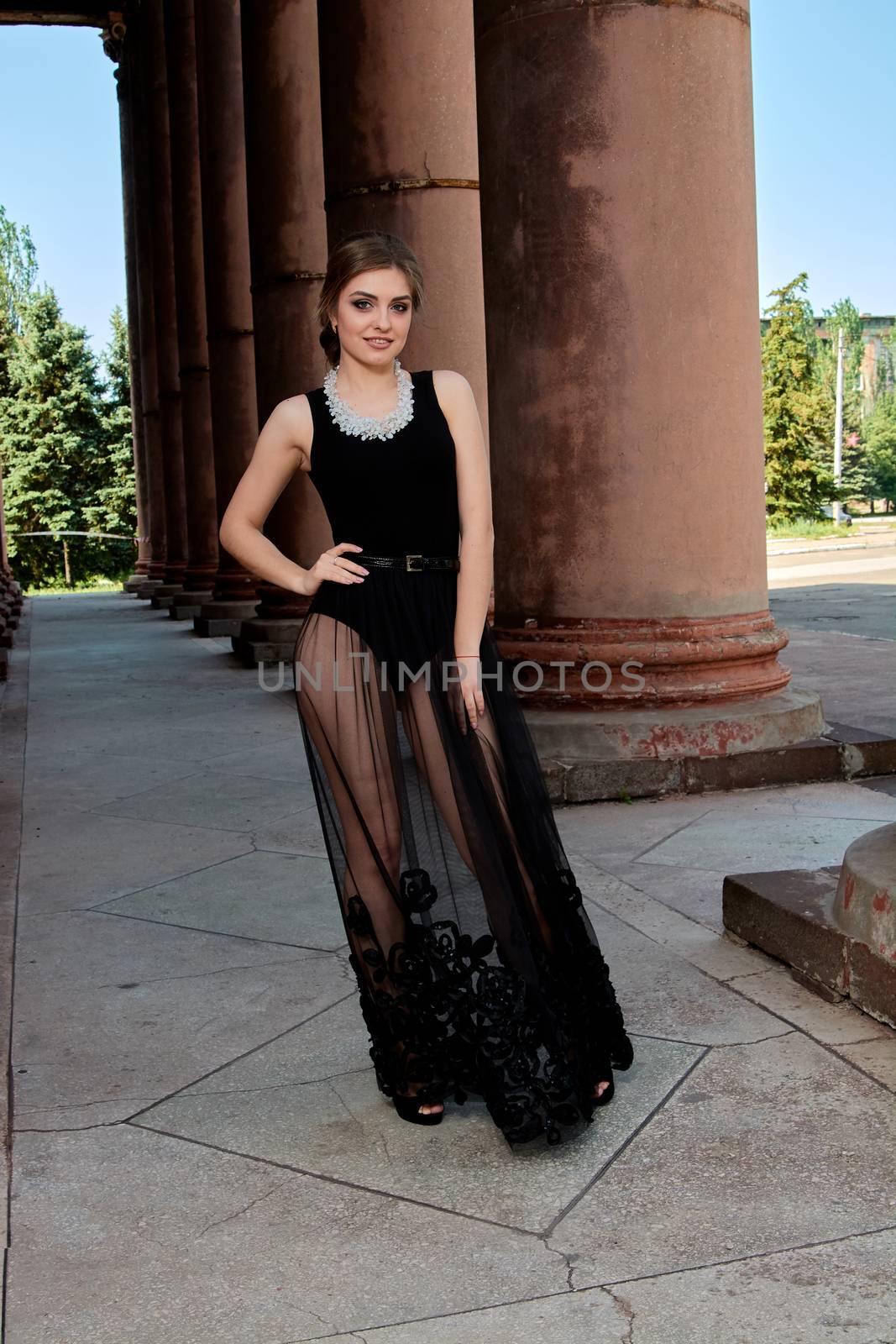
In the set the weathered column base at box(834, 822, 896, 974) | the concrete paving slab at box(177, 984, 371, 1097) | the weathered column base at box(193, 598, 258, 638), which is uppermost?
the weathered column base at box(193, 598, 258, 638)

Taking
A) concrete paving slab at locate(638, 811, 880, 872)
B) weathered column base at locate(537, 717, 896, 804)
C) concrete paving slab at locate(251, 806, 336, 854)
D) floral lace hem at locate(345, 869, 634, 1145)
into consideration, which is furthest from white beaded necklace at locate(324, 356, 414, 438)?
A: weathered column base at locate(537, 717, 896, 804)

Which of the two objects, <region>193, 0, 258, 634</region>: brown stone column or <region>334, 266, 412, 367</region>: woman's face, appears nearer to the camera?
<region>334, 266, 412, 367</region>: woman's face

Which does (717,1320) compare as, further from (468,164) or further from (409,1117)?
(468,164)

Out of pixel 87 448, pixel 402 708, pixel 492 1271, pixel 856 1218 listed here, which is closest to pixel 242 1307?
pixel 492 1271

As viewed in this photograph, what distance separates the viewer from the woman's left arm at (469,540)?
10.4ft

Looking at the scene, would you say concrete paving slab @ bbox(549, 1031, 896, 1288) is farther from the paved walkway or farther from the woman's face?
the woman's face

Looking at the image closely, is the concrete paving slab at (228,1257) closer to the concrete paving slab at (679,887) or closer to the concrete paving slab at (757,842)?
the concrete paving slab at (679,887)

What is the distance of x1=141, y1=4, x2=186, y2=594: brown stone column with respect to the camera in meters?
24.0

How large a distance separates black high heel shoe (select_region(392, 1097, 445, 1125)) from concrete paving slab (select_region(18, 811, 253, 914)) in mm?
2257

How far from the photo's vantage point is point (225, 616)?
17469 millimetres

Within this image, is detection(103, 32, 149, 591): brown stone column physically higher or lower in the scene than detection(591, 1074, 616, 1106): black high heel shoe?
higher

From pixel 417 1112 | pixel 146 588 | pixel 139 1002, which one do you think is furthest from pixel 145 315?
pixel 417 1112

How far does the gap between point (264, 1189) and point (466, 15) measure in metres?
8.56

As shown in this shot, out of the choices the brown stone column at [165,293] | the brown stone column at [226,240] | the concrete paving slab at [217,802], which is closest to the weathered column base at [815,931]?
the concrete paving slab at [217,802]
